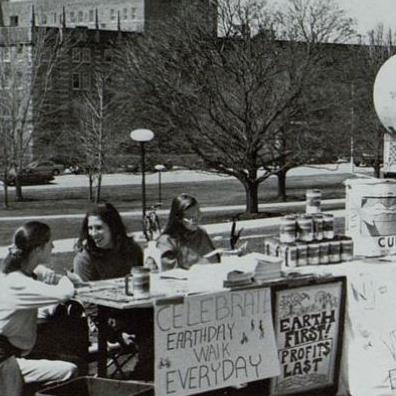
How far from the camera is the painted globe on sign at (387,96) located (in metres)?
8.48

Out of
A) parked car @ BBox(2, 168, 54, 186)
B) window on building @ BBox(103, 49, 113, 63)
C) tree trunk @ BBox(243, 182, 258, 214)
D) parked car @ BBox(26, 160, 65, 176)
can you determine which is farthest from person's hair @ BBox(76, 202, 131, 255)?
parked car @ BBox(26, 160, 65, 176)

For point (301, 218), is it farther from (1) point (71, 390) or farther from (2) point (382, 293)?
(1) point (71, 390)

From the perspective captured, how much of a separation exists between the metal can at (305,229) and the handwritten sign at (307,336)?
37cm

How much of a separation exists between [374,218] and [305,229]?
19.4 inches

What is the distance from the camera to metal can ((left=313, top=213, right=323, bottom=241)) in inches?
227

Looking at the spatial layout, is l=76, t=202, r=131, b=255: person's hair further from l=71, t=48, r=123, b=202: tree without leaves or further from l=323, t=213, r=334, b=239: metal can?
l=71, t=48, r=123, b=202: tree without leaves

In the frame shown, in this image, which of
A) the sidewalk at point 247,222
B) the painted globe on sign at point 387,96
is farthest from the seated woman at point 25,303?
the sidewalk at point 247,222

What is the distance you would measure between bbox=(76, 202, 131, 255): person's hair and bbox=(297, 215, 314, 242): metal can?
110 cm

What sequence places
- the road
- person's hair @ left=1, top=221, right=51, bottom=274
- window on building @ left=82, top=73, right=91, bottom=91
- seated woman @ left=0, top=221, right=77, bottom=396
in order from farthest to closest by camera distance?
the road
window on building @ left=82, top=73, right=91, bottom=91
person's hair @ left=1, top=221, right=51, bottom=274
seated woman @ left=0, top=221, right=77, bottom=396

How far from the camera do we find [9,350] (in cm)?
474

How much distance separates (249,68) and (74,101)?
28.4 ft

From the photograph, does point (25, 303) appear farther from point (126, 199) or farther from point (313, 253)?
point (126, 199)

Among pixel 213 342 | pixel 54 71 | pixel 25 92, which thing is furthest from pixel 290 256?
pixel 54 71

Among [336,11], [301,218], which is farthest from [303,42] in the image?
[301,218]
